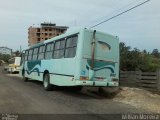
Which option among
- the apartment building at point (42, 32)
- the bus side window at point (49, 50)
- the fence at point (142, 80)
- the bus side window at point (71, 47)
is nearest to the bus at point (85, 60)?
the bus side window at point (71, 47)

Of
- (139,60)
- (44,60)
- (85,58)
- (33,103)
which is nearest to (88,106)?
(33,103)

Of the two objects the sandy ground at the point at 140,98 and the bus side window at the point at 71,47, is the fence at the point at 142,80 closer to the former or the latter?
the sandy ground at the point at 140,98

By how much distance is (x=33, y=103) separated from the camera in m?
13.8

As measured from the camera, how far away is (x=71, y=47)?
17109 millimetres

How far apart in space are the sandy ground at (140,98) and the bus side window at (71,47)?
122 inches

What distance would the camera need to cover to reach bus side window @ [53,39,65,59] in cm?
1826

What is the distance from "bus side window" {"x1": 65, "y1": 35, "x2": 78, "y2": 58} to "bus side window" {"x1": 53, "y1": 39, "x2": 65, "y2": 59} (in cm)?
64

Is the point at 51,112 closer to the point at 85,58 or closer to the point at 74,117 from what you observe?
the point at 74,117

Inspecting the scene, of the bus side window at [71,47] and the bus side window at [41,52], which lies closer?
the bus side window at [71,47]

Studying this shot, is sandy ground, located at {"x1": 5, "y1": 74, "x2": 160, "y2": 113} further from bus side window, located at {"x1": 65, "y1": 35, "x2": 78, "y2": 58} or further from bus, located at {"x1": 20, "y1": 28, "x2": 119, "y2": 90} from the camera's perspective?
bus side window, located at {"x1": 65, "y1": 35, "x2": 78, "y2": 58}

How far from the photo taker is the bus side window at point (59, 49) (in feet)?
59.9

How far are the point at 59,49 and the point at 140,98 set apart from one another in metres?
5.28

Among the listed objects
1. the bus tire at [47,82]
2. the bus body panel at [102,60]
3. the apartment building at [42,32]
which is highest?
the apartment building at [42,32]

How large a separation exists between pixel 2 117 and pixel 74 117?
221cm
